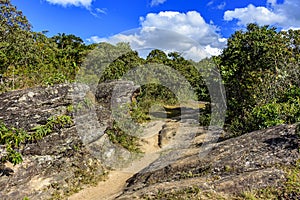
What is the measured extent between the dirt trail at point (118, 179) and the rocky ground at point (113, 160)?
3 centimetres

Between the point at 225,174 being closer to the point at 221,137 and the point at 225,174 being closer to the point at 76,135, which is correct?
the point at 76,135

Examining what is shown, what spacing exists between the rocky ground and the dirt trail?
0.03 metres

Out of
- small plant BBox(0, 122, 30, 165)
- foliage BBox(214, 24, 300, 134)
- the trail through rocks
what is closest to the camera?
small plant BBox(0, 122, 30, 165)

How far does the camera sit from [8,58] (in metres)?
14.9

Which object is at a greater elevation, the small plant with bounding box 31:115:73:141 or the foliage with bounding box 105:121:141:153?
the small plant with bounding box 31:115:73:141

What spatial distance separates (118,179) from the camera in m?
10.6

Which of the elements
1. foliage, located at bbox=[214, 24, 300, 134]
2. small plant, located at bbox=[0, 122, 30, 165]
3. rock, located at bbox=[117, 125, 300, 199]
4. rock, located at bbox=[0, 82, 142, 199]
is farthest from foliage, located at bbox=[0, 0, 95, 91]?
foliage, located at bbox=[214, 24, 300, 134]

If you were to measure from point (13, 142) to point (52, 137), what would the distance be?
3.99 ft

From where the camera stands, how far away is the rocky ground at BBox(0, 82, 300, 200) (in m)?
6.05

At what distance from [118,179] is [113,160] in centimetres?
126

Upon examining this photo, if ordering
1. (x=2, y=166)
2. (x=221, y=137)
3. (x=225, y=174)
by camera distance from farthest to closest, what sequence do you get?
(x=221, y=137) → (x=2, y=166) → (x=225, y=174)

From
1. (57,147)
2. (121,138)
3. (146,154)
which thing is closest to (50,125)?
(57,147)

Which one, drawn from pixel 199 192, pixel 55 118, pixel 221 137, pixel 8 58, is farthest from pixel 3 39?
pixel 199 192

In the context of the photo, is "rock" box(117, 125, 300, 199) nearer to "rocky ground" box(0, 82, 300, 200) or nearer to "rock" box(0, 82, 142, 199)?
"rocky ground" box(0, 82, 300, 200)
